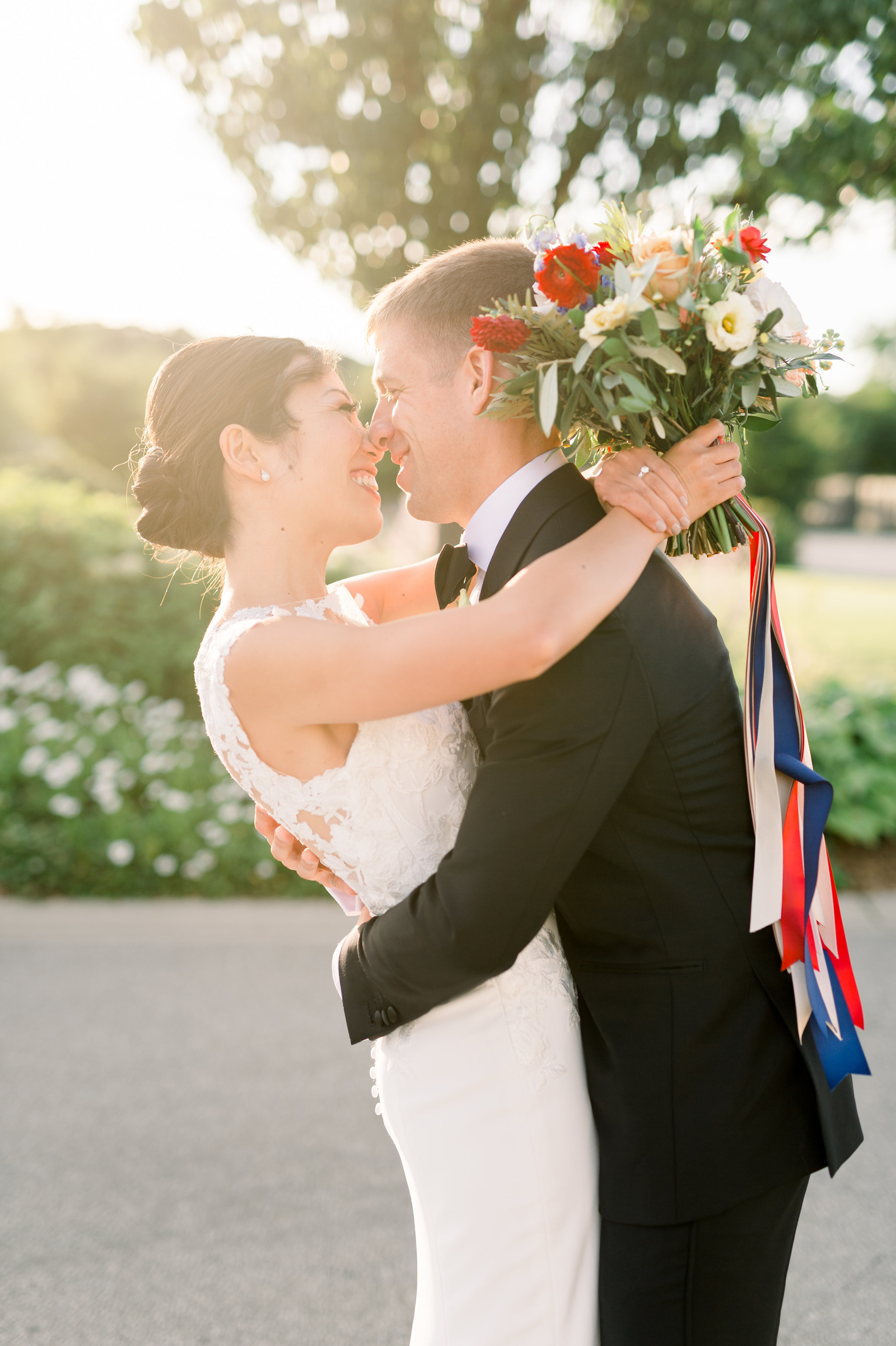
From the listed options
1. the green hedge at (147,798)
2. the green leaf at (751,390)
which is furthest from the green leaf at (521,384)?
the green hedge at (147,798)

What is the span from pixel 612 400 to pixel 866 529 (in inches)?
2310

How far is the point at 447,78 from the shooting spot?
585 centimetres

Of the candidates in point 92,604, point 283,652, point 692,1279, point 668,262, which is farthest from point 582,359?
point 92,604

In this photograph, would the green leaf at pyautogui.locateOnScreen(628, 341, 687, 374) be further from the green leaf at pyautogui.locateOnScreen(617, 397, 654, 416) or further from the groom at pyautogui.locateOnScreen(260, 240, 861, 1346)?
the groom at pyautogui.locateOnScreen(260, 240, 861, 1346)

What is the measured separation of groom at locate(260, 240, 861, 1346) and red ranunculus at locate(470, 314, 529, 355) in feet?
0.50

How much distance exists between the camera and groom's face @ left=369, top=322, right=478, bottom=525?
181 cm

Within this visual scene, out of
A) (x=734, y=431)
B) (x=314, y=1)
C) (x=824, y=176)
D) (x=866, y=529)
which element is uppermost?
(x=314, y=1)

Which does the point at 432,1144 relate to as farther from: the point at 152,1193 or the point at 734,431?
the point at 152,1193

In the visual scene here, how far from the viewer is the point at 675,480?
1583 millimetres

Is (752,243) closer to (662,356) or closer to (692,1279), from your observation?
(662,356)

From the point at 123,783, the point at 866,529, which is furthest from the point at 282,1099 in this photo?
the point at 866,529

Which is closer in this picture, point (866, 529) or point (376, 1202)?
point (376, 1202)

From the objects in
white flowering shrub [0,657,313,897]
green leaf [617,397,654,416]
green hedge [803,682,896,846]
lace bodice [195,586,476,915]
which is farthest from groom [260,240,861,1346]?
green hedge [803,682,896,846]

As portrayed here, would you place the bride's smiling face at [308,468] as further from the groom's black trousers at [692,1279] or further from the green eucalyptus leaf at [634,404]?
the groom's black trousers at [692,1279]
